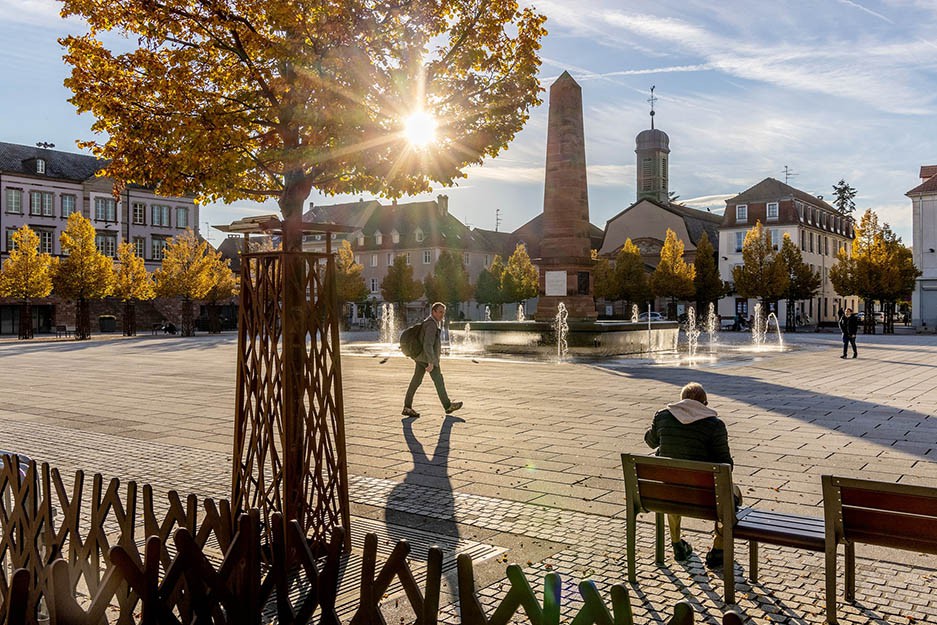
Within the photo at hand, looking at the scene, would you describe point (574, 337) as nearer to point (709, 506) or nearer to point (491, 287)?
point (709, 506)

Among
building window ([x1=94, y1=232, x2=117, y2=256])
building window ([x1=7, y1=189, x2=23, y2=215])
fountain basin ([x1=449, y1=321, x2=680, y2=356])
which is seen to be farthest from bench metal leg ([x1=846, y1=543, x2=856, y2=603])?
building window ([x1=94, y1=232, x2=117, y2=256])

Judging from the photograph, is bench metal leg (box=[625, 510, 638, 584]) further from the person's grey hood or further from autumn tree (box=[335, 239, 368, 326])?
autumn tree (box=[335, 239, 368, 326])

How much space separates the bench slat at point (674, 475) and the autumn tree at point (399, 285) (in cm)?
6750

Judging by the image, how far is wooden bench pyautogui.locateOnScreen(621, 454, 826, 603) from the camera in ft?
17.7

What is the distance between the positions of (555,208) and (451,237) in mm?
57656

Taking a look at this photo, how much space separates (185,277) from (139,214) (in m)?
20.5

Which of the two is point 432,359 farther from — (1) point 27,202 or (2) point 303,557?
(1) point 27,202

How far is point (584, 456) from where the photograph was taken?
10266mm

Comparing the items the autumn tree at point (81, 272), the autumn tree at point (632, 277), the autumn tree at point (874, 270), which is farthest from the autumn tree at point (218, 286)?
the autumn tree at point (874, 270)

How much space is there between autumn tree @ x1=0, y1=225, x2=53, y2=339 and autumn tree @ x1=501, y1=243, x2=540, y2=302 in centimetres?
3659

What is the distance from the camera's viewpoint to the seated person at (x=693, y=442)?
6.10 m

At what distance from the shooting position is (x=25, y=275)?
163 feet

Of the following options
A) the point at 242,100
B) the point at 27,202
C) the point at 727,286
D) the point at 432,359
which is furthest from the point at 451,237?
the point at 242,100

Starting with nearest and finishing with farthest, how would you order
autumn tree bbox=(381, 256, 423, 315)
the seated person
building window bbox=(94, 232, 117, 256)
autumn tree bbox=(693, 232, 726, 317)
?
the seated person, autumn tree bbox=(693, 232, 726, 317), building window bbox=(94, 232, 117, 256), autumn tree bbox=(381, 256, 423, 315)
